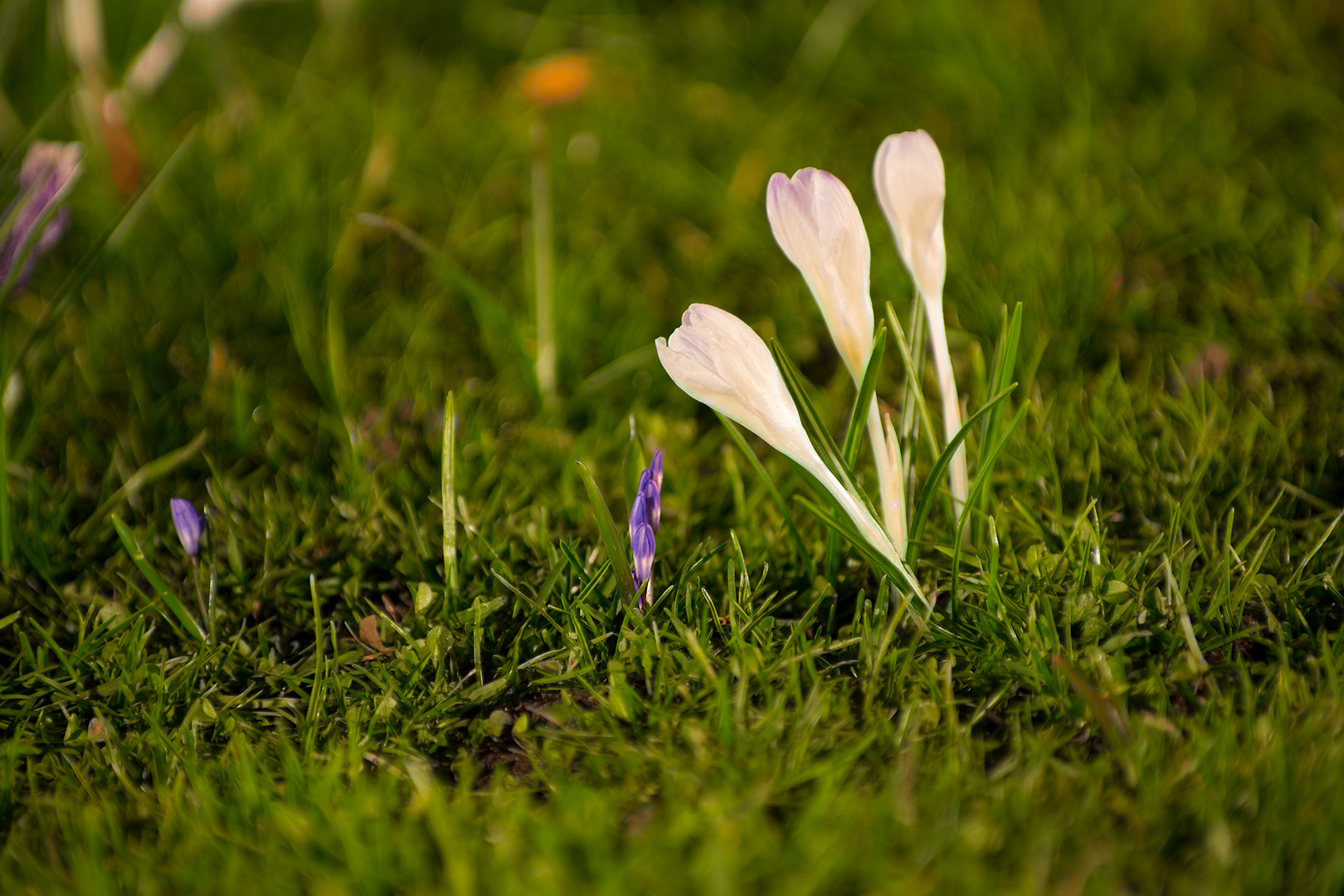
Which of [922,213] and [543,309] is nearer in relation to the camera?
[922,213]

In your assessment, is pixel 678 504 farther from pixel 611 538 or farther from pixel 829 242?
pixel 829 242

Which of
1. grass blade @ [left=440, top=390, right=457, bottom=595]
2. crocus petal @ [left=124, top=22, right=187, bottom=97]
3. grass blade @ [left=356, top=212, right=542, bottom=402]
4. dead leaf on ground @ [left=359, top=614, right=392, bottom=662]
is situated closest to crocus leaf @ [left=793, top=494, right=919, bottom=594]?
grass blade @ [left=440, top=390, right=457, bottom=595]

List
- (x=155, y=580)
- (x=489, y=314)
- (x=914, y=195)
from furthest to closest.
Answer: (x=489, y=314) < (x=155, y=580) < (x=914, y=195)

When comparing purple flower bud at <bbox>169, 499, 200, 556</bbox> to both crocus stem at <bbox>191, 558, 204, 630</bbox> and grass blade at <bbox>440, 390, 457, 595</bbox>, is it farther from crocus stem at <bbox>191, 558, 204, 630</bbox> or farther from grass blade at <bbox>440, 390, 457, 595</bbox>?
grass blade at <bbox>440, 390, 457, 595</bbox>

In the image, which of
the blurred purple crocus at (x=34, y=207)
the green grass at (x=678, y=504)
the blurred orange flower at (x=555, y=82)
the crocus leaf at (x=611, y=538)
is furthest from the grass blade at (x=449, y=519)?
the blurred orange flower at (x=555, y=82)

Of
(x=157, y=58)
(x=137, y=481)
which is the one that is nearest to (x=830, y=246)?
→ (x=137, y=481)

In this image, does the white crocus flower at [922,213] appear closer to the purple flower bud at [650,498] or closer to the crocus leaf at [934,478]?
the crocus leaf at [934,478]
